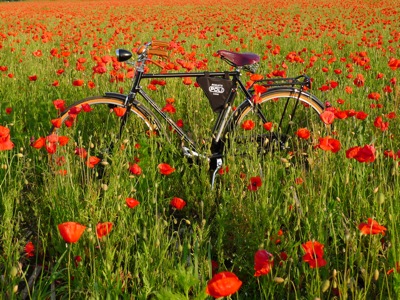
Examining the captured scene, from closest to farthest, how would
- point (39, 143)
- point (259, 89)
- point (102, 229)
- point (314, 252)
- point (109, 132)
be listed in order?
point (314, 252)
point (102, 229)
point (39, 143)
point (109, 132)
point (259, 89)

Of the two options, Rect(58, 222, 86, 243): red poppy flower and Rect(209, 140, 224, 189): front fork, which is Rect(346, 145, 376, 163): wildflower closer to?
Rect(58, 222, 86, 243): red poppy flower

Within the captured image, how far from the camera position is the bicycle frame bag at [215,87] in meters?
3.29

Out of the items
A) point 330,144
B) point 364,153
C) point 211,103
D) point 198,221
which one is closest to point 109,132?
point 211,103

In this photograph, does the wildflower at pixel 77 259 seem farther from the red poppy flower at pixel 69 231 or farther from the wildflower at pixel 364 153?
the wildflower at pixel 364 153

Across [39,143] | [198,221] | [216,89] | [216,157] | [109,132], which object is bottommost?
[198,221]

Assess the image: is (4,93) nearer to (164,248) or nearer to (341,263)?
(164,248)

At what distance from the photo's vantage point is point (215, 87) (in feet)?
10.8

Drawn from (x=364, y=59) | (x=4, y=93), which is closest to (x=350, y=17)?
(x=364, y=59)

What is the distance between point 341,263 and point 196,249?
2.37 ft

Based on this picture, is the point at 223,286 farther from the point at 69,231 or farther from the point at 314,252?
the point at 69,231

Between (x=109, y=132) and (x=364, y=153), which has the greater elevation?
(x=364, y=153)

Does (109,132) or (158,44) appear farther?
(158,44)

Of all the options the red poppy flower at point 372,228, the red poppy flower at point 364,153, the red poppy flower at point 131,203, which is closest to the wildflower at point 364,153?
the red poppy flower at point 364,153

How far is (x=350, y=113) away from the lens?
2.72 m
